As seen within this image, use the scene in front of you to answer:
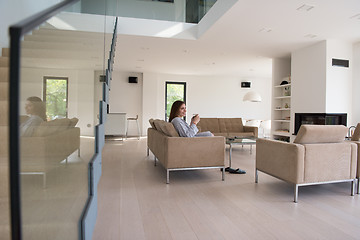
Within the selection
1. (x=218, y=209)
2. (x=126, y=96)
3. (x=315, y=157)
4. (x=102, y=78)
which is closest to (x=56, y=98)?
(x=102, y=78)

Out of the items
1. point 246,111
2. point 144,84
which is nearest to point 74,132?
point 144,84

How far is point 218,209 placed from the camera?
7.87ft

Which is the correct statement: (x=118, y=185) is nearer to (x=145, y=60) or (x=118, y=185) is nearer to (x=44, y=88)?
(x=44, y=88)

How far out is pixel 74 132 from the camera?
48.2 inches

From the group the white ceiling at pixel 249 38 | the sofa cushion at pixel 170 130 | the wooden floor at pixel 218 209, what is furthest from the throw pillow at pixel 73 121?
the white ceiling at pixel 249 38

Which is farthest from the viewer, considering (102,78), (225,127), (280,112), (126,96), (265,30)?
(126,96)

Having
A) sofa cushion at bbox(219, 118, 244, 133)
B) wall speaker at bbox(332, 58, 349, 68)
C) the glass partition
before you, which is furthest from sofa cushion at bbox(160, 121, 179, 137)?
wall speaker at bbox(332, 58, 349, 68)

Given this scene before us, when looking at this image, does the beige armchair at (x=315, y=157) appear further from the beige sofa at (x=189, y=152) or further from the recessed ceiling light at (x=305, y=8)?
the recessed ceiling light at (x=305, y=8)

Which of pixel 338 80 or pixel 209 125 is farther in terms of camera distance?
pixel 209 125

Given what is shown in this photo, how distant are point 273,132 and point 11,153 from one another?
27.0 ft

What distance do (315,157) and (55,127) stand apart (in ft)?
8.78

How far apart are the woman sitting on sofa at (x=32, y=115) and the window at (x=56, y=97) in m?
0.06

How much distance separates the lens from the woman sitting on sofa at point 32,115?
66 cm

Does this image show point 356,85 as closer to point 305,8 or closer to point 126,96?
point 305,8
